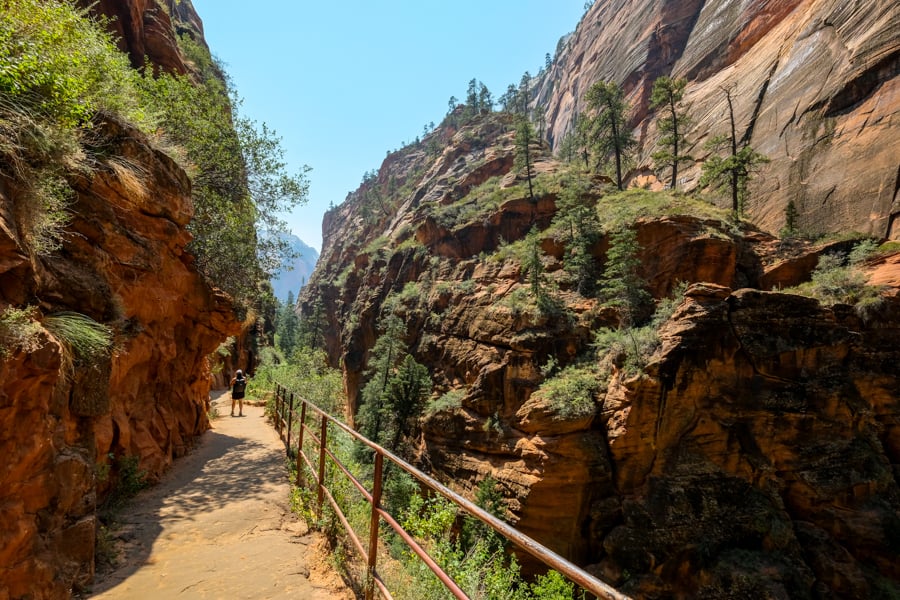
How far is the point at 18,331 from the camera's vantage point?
286cm

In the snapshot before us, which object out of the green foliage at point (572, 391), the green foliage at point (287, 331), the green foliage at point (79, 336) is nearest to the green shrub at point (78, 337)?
the green foliage at point (79, 336)

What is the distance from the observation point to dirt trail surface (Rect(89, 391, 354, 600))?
3.59 meters

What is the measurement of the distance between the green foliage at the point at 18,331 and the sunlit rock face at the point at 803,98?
1093 inches

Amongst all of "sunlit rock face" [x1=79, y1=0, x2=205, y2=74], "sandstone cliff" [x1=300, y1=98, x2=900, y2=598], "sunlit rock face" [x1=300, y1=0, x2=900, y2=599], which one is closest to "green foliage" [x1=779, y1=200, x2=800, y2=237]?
"sunlit rock face" [x1=300, y1=0, x2=900, y2=599]

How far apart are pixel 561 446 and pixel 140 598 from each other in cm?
1314

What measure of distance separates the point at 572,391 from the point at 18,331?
15078mm

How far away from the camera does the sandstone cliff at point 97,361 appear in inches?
117

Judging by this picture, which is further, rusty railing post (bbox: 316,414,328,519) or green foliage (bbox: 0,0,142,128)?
rusty railing post (bbox: 316,414,328,519)

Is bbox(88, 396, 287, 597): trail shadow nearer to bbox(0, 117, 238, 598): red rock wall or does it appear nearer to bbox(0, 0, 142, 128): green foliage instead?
bbox(0, 117, 238, 598): red rock wall

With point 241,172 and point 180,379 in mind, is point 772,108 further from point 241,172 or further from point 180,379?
point 180,379

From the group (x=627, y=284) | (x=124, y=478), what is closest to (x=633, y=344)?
(x=627, y=284)

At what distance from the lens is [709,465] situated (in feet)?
43.8

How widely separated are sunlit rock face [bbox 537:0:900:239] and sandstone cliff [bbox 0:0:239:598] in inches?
1089

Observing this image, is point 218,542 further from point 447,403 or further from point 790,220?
point 790,220
